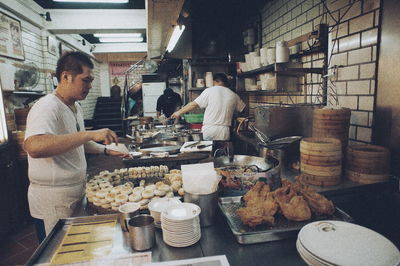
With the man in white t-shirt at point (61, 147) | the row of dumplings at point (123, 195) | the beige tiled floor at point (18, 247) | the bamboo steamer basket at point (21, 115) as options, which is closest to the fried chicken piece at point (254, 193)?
the row of dumplings at point (123, 195)

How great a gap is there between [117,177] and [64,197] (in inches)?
15.4

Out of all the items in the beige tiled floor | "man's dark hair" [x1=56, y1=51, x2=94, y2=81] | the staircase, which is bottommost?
the beige tiled floor

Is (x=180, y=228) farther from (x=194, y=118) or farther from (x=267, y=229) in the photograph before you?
(x=194, y=118)

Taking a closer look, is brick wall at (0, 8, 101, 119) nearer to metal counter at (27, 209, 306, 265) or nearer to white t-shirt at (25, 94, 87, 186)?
white t-shirt at (25, 94, 87, 186)

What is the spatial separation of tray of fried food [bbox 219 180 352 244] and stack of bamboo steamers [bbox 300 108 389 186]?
60 centimetres

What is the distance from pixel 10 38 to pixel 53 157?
4.92 meters

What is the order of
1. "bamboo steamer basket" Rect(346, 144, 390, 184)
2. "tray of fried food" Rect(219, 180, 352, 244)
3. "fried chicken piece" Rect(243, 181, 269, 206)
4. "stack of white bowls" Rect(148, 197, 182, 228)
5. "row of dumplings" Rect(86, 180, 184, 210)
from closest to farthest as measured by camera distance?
"tray of fried food" Rect(219, 180, 352, 244)
"stack of white bowls" Rect(148, 197, 182, 228)
"fried chicken piece" Rect(243, 181, 269, 206)
"row of dumplings" Rect(86, 180, 184, 210)
"bamboo steamer basket" Rect(346, 144, 390, 184)

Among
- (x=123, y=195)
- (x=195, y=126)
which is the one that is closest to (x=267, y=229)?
(x=123, y=195)

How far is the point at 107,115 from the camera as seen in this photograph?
1302 centimetres

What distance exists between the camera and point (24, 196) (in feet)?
14.3

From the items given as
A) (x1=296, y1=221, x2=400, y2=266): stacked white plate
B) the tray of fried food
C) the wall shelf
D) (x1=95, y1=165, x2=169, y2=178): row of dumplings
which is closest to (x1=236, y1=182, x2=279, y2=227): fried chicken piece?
the tray of fried food

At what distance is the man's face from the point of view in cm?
200

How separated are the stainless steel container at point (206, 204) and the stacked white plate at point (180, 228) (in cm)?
12

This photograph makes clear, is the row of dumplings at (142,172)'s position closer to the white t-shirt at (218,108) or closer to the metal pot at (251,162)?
the metal pot at (251,162)
